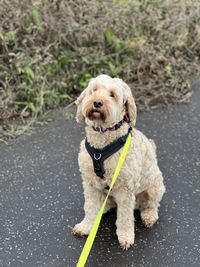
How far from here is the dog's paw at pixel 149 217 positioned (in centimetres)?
420

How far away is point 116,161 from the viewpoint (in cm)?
378

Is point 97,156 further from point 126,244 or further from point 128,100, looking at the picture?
point 126,244

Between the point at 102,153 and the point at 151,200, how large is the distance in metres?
0.71

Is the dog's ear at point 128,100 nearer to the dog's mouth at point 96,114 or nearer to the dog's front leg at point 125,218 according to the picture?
the dog's mouth at point 96,114

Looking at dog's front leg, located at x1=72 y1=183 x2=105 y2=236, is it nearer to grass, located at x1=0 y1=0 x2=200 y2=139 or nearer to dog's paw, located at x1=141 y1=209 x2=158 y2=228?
dog's paw, located at x1=141 y1=209 x2=158 y2=228

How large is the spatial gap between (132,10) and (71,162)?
273 centimetres

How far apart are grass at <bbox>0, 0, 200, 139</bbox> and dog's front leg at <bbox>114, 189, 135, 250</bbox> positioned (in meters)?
1.99

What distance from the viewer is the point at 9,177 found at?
4.89 metres

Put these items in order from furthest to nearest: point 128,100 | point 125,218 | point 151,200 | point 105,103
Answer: point 151,200, point 125,218, point 128,100, point 105,103

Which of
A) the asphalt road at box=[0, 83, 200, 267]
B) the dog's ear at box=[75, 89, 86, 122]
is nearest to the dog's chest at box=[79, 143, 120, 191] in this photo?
the dog's ear at box=[75, 89, 86, 122]

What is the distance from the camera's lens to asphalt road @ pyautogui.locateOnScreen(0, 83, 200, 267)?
3.95 meters

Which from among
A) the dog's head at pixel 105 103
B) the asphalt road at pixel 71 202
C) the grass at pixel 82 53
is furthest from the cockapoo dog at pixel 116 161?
the grass at pixel 82 53

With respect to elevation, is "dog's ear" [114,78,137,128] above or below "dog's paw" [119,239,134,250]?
above

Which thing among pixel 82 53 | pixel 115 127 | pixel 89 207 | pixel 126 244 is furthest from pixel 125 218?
pixel 82 53
